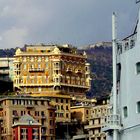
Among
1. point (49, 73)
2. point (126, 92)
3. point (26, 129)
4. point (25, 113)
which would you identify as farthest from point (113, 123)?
point (49, 73)

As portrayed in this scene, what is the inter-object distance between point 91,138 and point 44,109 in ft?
50.2

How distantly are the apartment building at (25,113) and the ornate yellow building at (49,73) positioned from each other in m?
18.9

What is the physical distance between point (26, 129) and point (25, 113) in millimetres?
6236

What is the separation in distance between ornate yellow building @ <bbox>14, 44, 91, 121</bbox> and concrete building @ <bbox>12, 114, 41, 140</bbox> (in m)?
26.6

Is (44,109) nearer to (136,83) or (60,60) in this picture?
(60,60)

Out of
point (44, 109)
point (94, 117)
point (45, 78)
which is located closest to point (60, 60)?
point (45, 78)

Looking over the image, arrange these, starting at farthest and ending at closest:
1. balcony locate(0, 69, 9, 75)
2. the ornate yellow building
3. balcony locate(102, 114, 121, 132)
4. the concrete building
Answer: balcony locate(0, 69, 9, 75)
the ornate yellow building
the concrete building
balcony locate(102, 114, 121, 132)

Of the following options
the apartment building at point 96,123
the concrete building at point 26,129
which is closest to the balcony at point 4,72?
the concrete building at point 26,129

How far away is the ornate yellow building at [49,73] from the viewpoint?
500 ft

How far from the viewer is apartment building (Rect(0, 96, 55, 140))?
126 m

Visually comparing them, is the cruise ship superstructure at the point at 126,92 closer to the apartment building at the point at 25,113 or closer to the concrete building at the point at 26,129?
the concrete building at the point at 26,129

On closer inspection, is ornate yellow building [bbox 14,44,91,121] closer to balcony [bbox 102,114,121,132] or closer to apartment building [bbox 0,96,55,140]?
apartment building [bbox 0,96,55,140]

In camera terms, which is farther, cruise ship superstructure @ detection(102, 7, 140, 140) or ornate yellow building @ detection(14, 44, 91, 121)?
ornate yellow building @ detection(14, 44, 91, 121)

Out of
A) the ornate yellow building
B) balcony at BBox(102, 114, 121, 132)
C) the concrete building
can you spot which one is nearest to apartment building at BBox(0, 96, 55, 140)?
the concrete building
